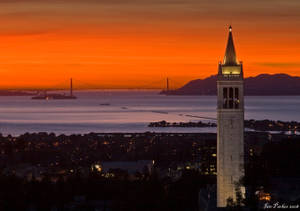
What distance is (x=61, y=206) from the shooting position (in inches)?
1718

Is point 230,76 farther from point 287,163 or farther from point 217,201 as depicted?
point 287,163

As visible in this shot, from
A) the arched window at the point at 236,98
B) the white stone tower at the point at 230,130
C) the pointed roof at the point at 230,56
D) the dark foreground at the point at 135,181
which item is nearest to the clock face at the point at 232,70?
the white stone tower at the point at 230,130

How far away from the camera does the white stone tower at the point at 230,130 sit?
3684 cm

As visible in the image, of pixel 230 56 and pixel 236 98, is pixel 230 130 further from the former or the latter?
pixel 230 56

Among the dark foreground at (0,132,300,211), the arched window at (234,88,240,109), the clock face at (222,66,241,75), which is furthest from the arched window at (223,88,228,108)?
the dark foreground at (0,132,300,211)

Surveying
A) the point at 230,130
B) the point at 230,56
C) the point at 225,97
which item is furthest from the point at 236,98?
the point at 230,56

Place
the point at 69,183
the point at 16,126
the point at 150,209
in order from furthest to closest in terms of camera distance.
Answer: the point at 16,126 → the point at 69,183 → the point at 150,209

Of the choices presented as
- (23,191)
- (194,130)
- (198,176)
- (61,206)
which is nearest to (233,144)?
(61,206)

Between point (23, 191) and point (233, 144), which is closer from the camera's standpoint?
point (233, 144)

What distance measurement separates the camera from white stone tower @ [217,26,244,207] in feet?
121

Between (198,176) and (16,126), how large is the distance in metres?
130

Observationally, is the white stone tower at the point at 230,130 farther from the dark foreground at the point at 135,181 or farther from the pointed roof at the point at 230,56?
the dark foreground at the point at 135,181

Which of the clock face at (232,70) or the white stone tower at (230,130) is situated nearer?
the white stone tower at (230,130)

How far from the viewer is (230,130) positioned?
3703cm
